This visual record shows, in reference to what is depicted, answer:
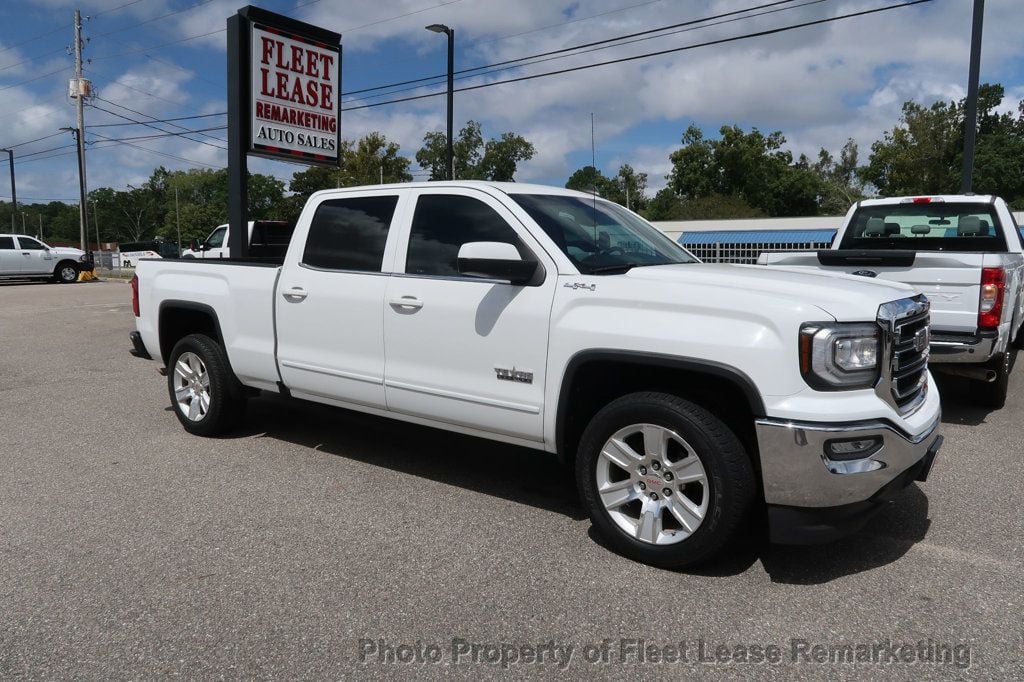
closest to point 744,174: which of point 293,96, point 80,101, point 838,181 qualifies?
point 838,181

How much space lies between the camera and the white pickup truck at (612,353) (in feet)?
11.1

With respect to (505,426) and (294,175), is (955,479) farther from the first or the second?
(294,175)

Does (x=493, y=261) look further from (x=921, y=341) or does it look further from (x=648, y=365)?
(x=921, y=341)

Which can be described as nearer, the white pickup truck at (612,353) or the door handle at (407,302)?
the white pickup truck at (612,353)

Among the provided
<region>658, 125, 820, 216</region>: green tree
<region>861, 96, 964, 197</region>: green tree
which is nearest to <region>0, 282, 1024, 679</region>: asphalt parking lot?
<region>861, 96, 964, 197</region>: green tree

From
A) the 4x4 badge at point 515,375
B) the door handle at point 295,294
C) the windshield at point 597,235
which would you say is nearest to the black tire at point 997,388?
the windshield at point 597,235

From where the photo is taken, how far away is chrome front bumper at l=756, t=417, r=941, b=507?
3.32 meters

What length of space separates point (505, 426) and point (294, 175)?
51345 millimetres

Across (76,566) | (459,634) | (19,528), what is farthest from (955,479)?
(19,528)

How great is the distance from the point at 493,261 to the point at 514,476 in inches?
70.8

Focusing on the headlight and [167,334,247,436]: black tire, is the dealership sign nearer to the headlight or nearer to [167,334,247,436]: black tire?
[167,334,247,436]: black tire

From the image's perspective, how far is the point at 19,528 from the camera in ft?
14.1

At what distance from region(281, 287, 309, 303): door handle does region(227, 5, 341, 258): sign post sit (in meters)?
3.62

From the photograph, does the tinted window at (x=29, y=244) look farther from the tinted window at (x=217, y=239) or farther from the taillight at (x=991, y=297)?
the taillight at (x=991, y=297)
